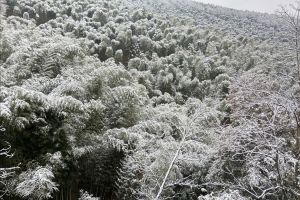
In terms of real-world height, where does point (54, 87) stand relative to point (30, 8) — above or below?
above

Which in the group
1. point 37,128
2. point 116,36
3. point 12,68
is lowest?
point 116,36

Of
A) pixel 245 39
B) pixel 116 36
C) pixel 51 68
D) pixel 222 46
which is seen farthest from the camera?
pixel 245 39

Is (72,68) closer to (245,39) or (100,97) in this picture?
(100,97)

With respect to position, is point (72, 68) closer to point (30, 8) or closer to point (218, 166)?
point (218, 166)

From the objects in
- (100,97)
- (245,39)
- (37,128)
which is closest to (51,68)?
(100,97)

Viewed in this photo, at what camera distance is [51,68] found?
6664 mm

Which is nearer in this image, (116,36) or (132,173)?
(132,173)

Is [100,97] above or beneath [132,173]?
above

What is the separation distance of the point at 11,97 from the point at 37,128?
2.50 feet

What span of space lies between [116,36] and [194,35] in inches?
386

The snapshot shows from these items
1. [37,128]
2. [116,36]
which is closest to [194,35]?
[116,36]

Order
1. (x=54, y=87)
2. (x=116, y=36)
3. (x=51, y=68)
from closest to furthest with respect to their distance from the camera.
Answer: (x=54, y=87) → (x=51, y=68) → (x=116, y=36)

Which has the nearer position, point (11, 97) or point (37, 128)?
point (11, 97)

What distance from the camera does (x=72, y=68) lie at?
687 cm
